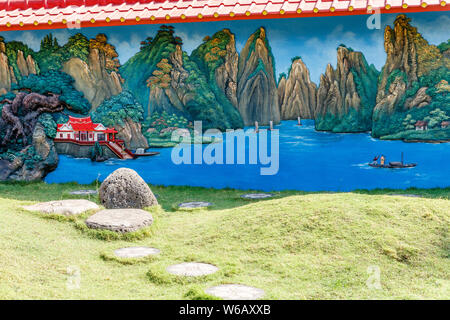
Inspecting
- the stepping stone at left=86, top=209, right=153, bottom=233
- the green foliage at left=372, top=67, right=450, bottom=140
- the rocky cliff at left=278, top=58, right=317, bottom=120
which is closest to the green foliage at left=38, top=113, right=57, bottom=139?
the stepping stone at left=86, top=209, right=153, bottom=233

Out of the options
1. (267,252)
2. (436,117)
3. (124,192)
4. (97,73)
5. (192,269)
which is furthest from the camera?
(97,73)

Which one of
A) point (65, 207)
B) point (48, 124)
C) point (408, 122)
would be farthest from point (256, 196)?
point (48, 124)

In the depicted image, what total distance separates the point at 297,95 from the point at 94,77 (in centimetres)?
409

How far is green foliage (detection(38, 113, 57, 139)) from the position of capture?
35.6 ft

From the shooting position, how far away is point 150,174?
10.6 meters

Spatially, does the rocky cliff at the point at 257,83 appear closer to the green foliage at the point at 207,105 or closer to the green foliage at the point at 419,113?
the green foliage at the point at 207,105

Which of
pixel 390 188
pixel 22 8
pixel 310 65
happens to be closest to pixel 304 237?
pixel 390 188

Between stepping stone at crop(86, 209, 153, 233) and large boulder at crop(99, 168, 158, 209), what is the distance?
0.58 metres

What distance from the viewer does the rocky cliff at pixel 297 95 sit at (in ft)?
33.3

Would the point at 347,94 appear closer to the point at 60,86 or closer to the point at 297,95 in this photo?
the point at 297,95

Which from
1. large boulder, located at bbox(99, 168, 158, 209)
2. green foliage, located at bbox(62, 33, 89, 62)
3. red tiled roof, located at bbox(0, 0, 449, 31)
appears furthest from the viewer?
green foliage, located at bbox(62, 33, 89, 62)

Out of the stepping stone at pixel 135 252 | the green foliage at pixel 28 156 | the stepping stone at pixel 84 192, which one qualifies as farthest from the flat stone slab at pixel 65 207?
the green foliage at pixel 28 156

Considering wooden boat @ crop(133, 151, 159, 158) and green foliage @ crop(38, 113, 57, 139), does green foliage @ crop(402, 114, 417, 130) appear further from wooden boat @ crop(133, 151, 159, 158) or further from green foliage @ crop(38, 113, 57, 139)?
green foliage @ crop(38, 113, 57, 139)

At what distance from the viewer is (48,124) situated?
10.8m
